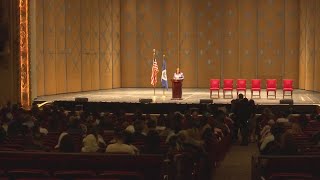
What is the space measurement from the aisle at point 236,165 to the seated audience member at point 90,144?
6.98ft

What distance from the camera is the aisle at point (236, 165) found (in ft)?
30.3

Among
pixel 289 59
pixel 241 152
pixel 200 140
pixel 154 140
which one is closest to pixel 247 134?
pixel 241 152

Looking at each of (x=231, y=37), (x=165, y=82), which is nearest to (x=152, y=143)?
(x=165, y=82)

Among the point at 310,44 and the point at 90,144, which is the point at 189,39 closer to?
the point at 310,44

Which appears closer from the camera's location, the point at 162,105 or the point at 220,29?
the point at 162,105

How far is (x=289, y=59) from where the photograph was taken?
27.3 meters

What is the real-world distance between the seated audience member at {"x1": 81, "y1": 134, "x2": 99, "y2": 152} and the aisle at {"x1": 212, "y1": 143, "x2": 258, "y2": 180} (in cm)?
213

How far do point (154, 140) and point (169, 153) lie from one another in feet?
0.93

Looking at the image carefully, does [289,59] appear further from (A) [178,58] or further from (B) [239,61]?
(A) [178,58]

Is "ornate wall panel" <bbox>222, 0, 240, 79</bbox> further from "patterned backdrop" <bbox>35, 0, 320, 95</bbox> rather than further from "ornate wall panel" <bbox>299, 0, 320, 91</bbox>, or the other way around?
"ornate wall panel" <bbox>299, 0, 320, 91</bbox>

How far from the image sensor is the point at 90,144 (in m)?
7.85

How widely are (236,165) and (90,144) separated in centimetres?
342

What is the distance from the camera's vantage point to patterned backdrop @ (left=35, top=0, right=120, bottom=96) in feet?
75.7

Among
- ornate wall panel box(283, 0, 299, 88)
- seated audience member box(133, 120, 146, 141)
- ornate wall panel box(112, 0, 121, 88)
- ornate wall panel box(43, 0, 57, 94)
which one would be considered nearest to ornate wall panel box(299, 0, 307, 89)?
ornate wall panel box(283, 0, 299, 88)
